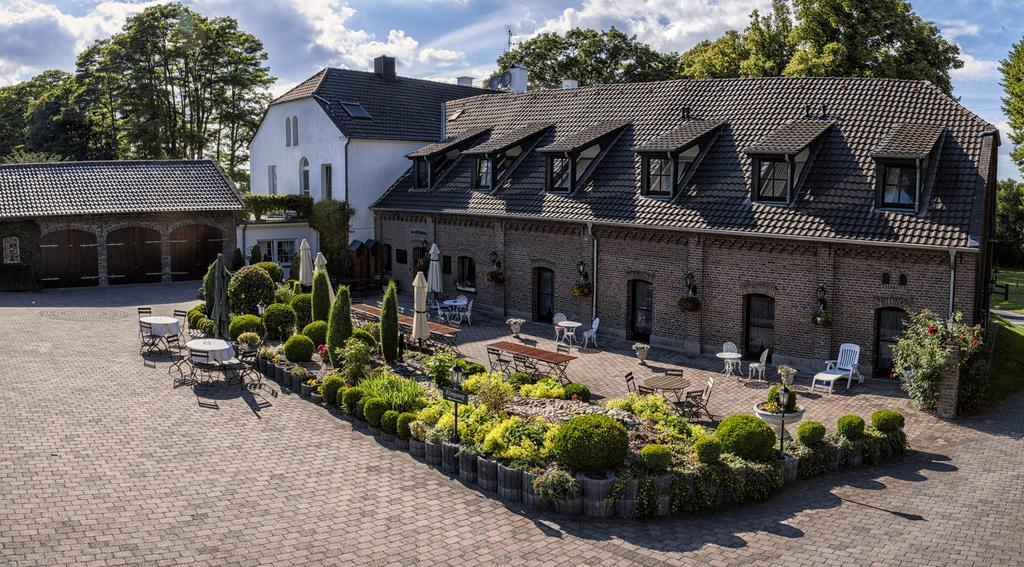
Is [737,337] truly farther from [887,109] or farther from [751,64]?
[751,64]

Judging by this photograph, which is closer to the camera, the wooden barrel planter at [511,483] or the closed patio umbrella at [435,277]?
the wooden barrel planter at [511,483]

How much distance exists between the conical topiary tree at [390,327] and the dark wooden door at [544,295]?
7376 mm

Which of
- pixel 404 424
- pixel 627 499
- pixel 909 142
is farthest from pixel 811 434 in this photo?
pixel 909 142

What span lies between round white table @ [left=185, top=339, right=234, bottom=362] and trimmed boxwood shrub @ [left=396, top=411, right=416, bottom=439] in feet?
19.5

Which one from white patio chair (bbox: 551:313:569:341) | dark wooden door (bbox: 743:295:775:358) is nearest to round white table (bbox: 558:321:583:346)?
white patio chair (bbox: 551:313:569:341)

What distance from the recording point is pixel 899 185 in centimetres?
1981

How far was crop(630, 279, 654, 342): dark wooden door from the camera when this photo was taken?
24141 millimetres

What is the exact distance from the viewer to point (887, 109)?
71.9 feet

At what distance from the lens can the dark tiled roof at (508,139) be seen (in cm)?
2842

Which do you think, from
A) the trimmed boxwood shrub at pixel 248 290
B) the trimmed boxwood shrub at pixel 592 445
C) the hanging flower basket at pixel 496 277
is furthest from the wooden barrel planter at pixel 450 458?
the hanging flower basket at pixel 496 277

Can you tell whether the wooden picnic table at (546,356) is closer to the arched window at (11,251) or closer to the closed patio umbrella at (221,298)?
the closed patio umbrella at (221,298)

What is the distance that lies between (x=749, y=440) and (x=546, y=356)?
690cm

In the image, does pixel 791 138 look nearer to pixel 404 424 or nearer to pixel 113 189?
pixel 404 424

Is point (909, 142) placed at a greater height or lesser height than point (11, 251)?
greater
